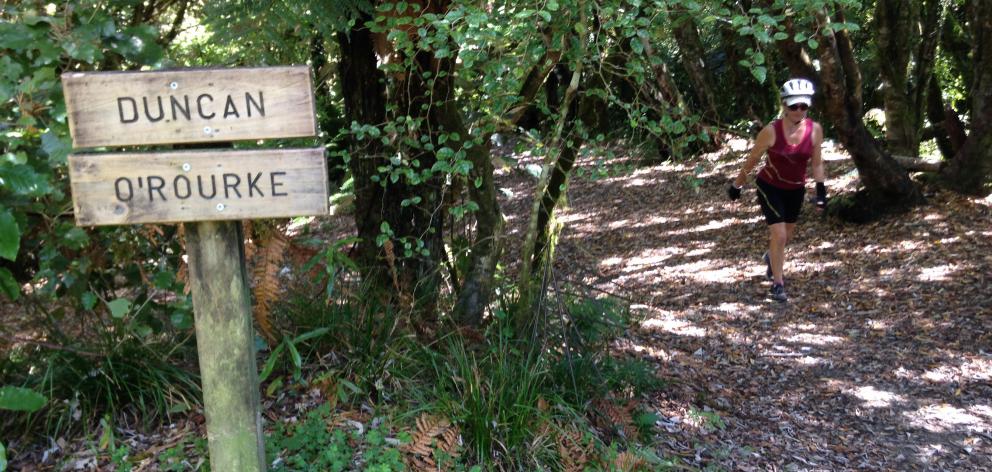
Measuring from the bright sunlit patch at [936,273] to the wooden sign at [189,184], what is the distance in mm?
6771

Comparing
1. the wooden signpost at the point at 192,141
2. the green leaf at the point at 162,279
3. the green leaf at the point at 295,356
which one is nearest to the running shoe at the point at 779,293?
the green leaf at the point at 295,356

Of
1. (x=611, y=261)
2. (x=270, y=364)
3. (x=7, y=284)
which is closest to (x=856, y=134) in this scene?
(x=611, y=261)

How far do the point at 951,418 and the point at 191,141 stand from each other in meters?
5.01

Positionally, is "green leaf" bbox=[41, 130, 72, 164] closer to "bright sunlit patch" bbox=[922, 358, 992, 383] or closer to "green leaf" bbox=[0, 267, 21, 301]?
"green leaf" bbox=[0, 267, 21, 301]

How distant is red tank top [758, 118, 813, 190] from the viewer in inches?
283

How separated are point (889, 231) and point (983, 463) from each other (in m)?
4.46

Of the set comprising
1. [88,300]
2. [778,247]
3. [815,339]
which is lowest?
[815,339]

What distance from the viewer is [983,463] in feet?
16.5

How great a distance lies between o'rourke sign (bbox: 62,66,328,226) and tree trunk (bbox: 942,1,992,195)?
841 centimetres

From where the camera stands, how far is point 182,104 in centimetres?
275

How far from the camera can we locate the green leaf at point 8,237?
9.36 ft

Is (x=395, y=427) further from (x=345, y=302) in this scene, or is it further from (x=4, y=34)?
(x=4, y=34)

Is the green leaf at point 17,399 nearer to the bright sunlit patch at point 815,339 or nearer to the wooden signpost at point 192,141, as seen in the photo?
the wooden signpost at point 192,141

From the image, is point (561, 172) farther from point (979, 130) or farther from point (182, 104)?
point (979, 130)
